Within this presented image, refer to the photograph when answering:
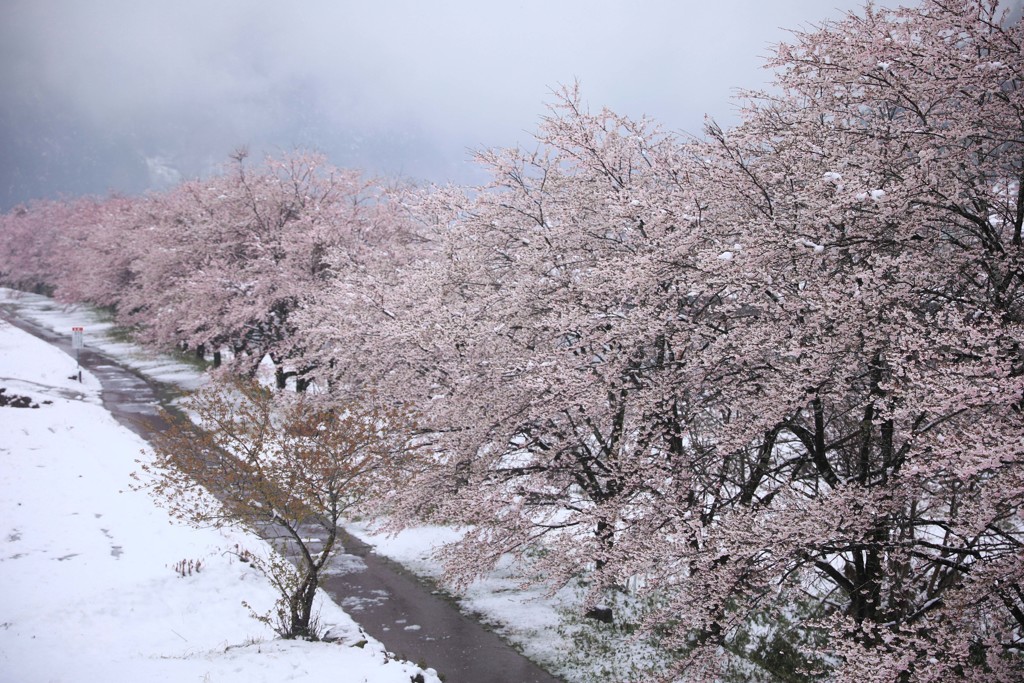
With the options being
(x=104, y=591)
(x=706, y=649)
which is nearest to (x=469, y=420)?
(x=706, y=649)

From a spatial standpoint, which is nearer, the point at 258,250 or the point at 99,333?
the point at 258,250

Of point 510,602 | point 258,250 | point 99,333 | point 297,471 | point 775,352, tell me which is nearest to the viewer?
point 775,352

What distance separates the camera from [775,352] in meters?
8.26

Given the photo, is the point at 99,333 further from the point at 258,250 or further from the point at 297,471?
the point at 297,471

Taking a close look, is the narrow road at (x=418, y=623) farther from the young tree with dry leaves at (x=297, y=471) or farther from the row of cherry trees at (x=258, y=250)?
the row of cherry trees at (x=258, y=250)

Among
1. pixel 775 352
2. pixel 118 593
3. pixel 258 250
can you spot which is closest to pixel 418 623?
pixel 118 593

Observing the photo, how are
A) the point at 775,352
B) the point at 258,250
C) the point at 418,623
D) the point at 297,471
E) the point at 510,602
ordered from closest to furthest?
the point at 775,352, the point at 297,471, the point at 418,623, the point at 510,602, the point at 258,250

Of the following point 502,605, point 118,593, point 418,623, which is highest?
point 502,605

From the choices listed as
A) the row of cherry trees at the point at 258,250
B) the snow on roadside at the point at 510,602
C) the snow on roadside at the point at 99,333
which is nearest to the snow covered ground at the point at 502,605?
the snow on roadside at the point at 510,602

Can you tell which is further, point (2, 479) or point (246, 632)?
point (2, 479)

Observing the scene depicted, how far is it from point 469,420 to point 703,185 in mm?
5021

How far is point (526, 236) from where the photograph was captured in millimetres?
10758

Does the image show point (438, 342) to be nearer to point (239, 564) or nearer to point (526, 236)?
point (526, 236)

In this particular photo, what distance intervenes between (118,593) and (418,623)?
17.9 feet
